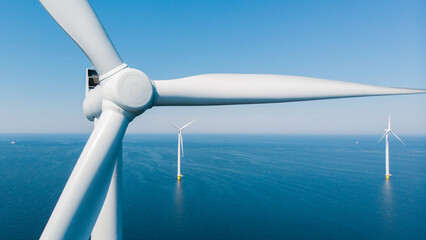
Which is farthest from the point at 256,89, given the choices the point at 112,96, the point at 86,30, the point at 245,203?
the point at 245,203

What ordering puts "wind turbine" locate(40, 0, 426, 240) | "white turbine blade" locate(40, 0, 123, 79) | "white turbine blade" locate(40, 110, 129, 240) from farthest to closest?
"white turbine blade" locate(40, 0, 123, 79)
"wind turbine" locate(40, 0, 426, 240)
"white turbine blade" locate(40, 110, 129, 240)

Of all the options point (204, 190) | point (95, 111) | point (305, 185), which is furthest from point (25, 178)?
point (95, 111)

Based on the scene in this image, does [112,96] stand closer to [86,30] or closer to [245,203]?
[86,30]

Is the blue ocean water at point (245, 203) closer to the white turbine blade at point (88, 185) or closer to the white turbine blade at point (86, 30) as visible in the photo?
the white turbine blade at point (88, 185)

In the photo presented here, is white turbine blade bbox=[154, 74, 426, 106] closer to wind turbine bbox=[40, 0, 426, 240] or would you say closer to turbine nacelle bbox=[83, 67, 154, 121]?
wind turbine bbox=[40, 0, 426, 240]

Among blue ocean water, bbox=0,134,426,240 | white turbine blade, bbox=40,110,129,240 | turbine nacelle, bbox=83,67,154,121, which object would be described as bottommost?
blue ocean water, bbox=0,134,426,240

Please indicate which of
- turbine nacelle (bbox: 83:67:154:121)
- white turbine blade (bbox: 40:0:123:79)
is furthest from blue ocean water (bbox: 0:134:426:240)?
white turbine blade (bbox: 40:0:123:79)

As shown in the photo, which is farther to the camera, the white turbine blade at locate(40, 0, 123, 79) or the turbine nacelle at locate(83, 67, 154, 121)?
the white turbine blade at locate(40, 0, 123, 79)

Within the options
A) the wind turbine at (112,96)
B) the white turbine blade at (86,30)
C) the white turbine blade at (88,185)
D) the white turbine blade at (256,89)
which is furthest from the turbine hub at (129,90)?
the white turbine blade at (256,89)
